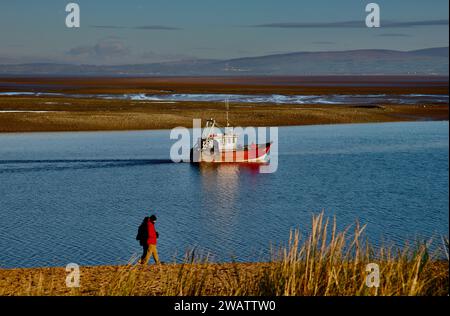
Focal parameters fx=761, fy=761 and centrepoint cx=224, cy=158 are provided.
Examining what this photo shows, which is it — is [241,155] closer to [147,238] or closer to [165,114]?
[165,114]

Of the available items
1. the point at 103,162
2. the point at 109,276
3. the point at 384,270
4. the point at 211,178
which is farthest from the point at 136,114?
the point at 384,270

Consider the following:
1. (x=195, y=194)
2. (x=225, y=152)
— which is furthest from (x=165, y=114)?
(x=195, y=194)

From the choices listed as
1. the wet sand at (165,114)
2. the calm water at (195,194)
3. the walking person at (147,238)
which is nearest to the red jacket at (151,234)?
the walking person at (147,238)

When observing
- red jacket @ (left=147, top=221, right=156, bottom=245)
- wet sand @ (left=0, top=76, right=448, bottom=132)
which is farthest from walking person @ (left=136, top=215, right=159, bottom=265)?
wet sand @ (left=0, top=76, right=448, bottom=132)

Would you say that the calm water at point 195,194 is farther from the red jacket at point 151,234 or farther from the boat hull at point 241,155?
the red jacket at point 151,234

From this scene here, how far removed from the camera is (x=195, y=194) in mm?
33219

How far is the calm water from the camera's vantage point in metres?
23.0
